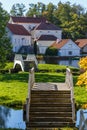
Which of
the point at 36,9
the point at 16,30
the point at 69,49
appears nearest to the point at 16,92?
the point at 69,49

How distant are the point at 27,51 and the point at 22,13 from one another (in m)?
63.5

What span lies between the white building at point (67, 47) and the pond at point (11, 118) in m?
72.7

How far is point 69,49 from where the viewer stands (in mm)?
99812

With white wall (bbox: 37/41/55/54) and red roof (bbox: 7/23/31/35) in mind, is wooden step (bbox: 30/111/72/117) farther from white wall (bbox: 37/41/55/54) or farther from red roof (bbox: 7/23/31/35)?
red roof (bbox: 7/23/31/35)

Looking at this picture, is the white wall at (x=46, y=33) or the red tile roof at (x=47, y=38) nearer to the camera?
the red tile roof at (x=47, y=38)

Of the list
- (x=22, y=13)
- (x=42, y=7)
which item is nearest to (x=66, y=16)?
(x=42, y=7)

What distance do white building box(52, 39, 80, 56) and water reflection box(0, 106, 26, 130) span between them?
238ft

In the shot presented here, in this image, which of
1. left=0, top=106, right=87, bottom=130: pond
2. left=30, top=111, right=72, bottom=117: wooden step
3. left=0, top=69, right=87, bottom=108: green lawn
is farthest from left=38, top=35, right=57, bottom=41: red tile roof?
left=30, top=111, right=72, bottom=117: wooden step

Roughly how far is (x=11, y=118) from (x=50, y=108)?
2123 millimetres

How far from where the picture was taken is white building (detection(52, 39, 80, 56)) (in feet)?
322

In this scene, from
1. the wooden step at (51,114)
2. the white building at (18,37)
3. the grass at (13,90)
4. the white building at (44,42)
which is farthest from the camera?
the white building at (44,42)

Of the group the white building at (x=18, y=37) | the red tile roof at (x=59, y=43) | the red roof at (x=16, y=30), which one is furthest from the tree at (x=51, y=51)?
the red roof at (x=16, y=30)

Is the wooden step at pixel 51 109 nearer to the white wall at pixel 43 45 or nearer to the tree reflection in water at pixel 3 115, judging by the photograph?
the tree reflection in water at pixel 3 115

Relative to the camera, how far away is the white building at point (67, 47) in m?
98.1
